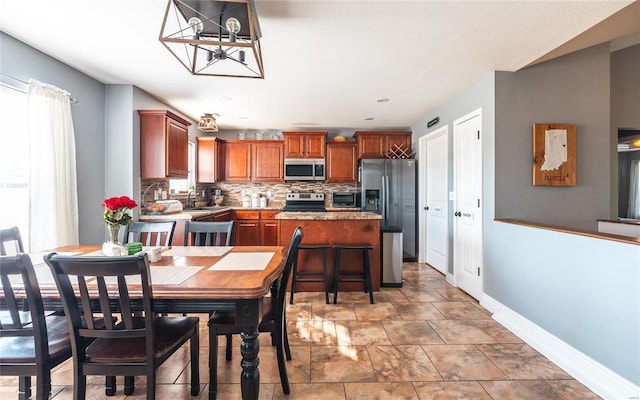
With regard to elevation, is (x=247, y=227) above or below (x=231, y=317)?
above

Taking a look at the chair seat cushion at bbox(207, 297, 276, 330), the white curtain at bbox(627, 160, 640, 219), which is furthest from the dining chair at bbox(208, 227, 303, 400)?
the white curtain at bbox(627, 160, 640, 219)

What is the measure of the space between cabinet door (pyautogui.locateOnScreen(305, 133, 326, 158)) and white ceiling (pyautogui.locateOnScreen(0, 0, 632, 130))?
1604 millimetres

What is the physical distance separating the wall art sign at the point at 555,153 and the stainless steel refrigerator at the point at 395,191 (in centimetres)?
217

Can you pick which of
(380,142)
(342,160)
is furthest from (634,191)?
(342,160)

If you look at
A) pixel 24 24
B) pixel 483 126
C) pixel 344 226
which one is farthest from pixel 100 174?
pixel 483 126

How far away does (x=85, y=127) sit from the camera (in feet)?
9.98

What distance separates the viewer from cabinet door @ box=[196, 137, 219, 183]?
5242 mm

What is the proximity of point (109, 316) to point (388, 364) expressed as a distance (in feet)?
5.71

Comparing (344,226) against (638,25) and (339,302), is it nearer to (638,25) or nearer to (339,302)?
(339,302)

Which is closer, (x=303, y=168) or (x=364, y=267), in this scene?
(x=364, y=267)

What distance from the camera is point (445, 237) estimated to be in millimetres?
4031

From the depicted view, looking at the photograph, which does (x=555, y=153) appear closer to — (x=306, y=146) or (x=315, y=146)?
(x=315, y=146)

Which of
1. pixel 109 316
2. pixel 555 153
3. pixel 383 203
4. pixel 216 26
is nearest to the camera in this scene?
pixel 109 316

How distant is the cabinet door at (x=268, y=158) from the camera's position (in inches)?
218
